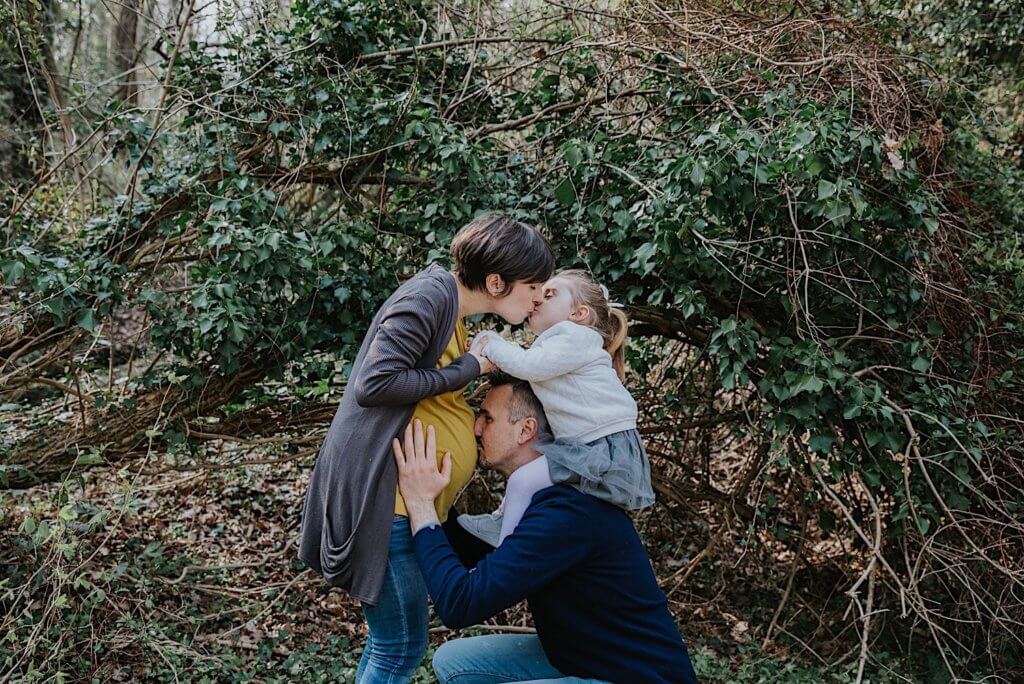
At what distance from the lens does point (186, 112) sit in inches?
159

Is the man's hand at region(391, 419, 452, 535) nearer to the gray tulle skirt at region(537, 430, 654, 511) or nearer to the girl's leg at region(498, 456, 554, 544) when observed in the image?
the girl's leg at region(498, 456, 554, 544)

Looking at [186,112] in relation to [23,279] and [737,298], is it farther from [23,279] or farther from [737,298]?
[737,298]

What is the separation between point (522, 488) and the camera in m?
2.16

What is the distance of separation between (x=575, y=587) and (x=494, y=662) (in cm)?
38

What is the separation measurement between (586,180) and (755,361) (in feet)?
3.51

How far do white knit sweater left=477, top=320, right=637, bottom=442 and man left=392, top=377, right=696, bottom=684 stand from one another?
15 cm

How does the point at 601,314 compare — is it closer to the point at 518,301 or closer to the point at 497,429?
the point at 518,301

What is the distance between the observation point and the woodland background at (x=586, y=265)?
3.43m

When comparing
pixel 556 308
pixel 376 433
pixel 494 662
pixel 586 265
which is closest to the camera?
pixel 376 433

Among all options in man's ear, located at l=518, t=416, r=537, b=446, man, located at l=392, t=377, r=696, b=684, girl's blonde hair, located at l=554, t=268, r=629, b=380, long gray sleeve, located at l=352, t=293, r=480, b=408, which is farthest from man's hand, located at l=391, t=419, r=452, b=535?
girl's blonde hair, located at l=554, t=268, r=629, b=380

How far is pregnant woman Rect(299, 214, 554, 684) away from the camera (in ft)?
7.01

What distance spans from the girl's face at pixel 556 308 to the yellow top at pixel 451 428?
0.81ft

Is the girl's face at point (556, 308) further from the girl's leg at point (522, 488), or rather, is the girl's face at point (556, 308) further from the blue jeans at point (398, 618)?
the blue jeans at point (398, 618)

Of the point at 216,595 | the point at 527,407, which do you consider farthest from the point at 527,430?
the point at 216,595
